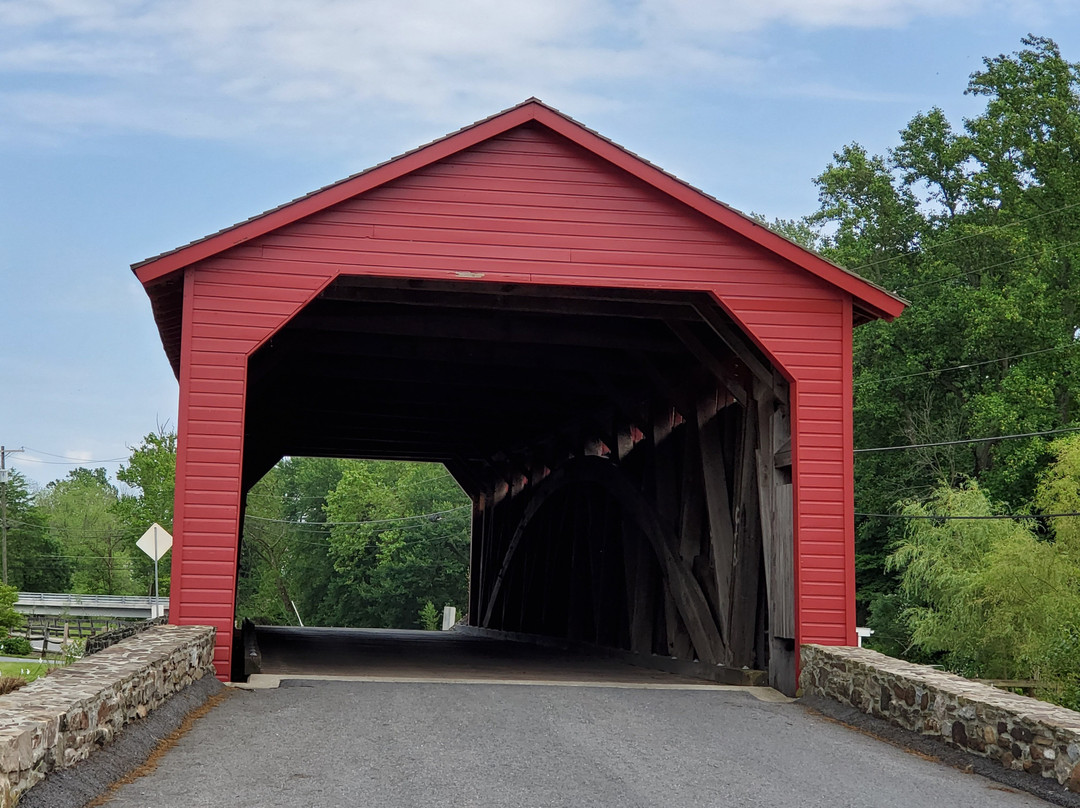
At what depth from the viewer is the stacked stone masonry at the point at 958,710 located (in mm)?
6328

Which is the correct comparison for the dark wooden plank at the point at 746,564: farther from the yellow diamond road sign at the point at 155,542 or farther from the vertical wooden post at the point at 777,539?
the yellow diamond road sign at the point at 155,542

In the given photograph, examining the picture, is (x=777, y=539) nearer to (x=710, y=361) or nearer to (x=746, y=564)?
(x=746, y=564)

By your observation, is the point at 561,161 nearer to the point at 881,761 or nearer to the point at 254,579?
the point at 881,761

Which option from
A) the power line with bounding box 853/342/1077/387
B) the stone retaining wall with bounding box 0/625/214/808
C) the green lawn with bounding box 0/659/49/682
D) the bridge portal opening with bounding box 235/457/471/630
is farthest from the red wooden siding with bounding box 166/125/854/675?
the bridge portal opening with bounding box 235/457/471/630

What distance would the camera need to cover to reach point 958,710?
7.32m

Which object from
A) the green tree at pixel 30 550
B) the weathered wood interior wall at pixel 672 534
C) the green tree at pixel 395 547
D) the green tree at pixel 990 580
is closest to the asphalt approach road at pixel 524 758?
the weathered wood interior wall at pixel 672 534

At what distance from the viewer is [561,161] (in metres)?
10.6

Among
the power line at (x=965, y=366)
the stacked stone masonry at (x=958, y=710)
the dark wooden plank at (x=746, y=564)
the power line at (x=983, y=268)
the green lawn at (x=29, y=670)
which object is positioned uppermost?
the power line at (x=983, y=268)

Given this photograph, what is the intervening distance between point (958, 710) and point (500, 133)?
19.4ft

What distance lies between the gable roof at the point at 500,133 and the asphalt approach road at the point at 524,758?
11.7ft

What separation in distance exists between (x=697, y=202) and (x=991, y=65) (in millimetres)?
28148

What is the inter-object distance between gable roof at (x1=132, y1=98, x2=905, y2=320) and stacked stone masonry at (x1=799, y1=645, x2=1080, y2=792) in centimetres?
326

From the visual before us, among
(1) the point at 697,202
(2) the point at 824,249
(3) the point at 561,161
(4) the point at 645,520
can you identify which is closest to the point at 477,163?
(3) the point at 561,161

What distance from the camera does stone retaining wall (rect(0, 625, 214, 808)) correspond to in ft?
15.7
